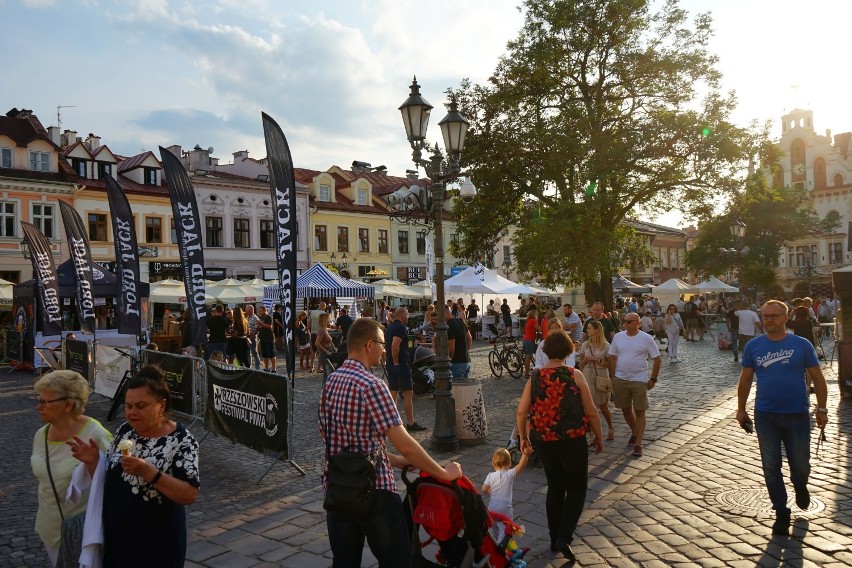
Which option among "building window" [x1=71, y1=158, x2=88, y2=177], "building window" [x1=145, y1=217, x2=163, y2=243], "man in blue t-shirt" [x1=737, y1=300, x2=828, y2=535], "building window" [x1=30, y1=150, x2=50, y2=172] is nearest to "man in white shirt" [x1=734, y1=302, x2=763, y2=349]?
"man in blue t-shirt" [x1=737, y1=300, x2=828, y2=535]

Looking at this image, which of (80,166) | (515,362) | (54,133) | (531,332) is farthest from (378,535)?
(54,133)

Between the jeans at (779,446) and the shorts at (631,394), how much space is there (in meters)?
2.49

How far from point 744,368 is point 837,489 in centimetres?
197

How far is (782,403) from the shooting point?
535cm

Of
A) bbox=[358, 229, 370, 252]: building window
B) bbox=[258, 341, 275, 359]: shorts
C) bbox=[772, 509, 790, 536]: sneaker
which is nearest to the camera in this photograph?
bbox=[772, 509, 790, 536]: sneaker

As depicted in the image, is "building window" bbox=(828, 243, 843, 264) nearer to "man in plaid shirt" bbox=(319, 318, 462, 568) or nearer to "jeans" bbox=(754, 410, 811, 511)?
"jeans" bbox=(754, 410, 811, 511)

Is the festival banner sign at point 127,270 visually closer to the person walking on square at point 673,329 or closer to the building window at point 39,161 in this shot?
the person walking on square at point 673,329

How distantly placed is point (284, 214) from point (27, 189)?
3263 centimetres

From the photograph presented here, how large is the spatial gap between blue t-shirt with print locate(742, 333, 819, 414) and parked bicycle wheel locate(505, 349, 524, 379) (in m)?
10.7

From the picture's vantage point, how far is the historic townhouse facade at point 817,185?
213 ft

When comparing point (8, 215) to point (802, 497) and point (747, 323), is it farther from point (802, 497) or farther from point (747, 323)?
point (802, 497)

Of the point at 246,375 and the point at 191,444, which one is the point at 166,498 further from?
the point at 246,375

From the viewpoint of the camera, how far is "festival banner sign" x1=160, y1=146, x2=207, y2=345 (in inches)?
435

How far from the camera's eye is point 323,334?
14.5 meters
